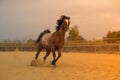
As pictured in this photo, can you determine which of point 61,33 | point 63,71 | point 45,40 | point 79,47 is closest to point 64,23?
point 61,33

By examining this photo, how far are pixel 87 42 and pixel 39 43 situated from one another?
36.0ft

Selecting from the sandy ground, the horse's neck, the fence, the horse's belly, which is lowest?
the sandy ground

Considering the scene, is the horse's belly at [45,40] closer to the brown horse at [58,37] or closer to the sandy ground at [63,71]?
the brown horse at [58,37]

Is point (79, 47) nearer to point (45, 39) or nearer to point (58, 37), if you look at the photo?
point (45, 39)

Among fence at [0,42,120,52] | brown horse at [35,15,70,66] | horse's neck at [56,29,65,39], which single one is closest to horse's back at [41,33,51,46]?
brown horse at [35,15,70,66]

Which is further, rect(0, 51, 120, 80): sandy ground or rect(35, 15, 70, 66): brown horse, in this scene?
rect(35, 15, 70, 66): brown horse

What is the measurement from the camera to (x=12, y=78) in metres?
8.20

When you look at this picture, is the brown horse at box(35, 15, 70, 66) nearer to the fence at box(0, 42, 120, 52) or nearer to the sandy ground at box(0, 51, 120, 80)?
the sandy ground at box(0, 51, 120, 80)

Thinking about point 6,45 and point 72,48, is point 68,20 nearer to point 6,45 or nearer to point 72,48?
point 72,48

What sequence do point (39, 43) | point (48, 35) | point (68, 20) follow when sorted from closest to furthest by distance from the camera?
point (68, 20) < point (48, 35) < point (39, 43)

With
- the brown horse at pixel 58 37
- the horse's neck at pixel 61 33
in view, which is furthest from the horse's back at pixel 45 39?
the horse's neck at pixel 61 33

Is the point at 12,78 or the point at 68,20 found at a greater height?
the point at 68,20

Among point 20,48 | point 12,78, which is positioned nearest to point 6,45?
point 20,48

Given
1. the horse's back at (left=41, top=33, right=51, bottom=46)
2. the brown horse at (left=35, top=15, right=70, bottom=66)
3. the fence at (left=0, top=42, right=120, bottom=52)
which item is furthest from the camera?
the fence at (left=0, top=42, right=120, bottom=52)
